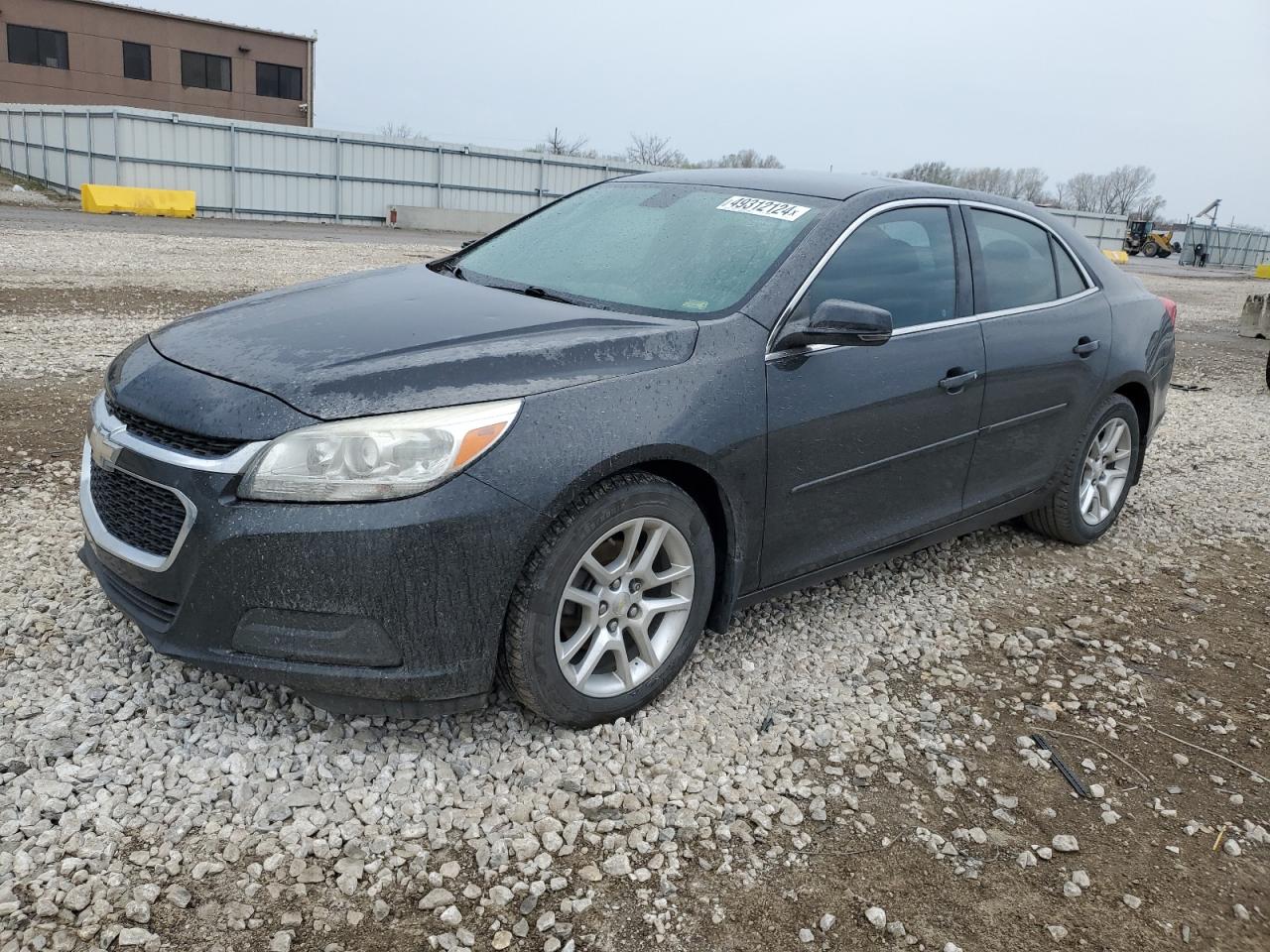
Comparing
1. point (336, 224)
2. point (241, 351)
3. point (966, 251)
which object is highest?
point (966, 251)

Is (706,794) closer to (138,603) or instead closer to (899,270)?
(138,603)

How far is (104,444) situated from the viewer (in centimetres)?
297

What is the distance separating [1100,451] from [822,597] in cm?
180

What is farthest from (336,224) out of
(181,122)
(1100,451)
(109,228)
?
(1100,451)

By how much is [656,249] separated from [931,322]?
1.09 m

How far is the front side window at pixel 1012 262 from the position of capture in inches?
167

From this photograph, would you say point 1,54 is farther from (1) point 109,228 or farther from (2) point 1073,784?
(2) point 1073,784

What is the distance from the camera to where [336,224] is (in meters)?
32.0

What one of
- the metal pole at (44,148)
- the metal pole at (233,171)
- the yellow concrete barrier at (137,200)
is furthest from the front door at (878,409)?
the metal pole at (44,148)

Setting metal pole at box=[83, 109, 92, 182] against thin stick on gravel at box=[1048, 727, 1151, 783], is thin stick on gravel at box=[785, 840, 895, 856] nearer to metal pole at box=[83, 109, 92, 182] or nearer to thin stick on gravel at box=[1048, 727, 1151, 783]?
thin stick on gravel at box=[1048, 727, 1151, 783]

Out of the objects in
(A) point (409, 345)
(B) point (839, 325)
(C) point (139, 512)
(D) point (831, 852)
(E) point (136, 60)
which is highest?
(E) point (136, 60)

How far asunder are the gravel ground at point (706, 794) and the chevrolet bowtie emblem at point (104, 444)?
714 millimetres

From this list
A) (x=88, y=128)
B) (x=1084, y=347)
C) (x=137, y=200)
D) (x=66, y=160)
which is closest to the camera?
(x=1084, y=347)

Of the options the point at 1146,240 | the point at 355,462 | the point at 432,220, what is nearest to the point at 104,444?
the point at 355,462
